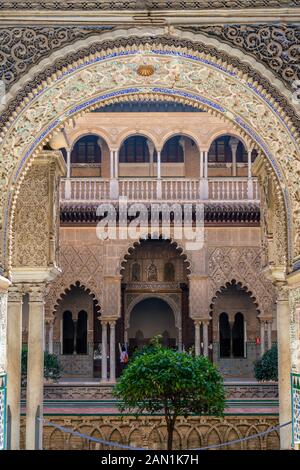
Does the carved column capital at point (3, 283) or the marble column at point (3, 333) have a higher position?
the carved column capital at point (3, 283)

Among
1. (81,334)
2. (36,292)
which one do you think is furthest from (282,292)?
(81,334)

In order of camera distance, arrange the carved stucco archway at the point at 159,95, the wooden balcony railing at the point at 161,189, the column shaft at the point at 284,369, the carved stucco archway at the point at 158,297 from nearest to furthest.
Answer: the carved stucco archway at the point at 159,95 < the column shaft at the point at 284,369 < the wooden balcony railing at the point at 161,189 < the carved stucco archway at the point at 158,297

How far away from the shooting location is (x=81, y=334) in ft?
59.5

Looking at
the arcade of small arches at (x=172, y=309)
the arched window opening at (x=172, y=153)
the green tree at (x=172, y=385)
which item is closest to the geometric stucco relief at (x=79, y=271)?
the arcade of small arches at (x=172, y=309)

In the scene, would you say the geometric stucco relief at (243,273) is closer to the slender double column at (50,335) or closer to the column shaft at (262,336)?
the column shaft at (262,336)

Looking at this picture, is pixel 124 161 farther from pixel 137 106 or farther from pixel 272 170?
pixel 272 170

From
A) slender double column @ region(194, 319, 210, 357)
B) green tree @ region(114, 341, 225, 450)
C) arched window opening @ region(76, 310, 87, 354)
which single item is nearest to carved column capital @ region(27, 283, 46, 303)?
green tree @ region(114, 341, 225, 450)

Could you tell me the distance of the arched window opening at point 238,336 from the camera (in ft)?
58.9

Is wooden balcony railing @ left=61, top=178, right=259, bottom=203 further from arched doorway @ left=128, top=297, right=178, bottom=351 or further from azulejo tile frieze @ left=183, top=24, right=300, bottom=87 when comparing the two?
azulejo tile frieze @ left=183, top=24, right=300, bottom=87

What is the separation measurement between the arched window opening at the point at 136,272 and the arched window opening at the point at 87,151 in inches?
117

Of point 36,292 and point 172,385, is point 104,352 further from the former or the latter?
point 172,385

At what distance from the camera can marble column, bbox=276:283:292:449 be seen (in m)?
7.58

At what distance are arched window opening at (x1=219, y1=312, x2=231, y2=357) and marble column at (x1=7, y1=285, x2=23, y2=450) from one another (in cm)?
1016
